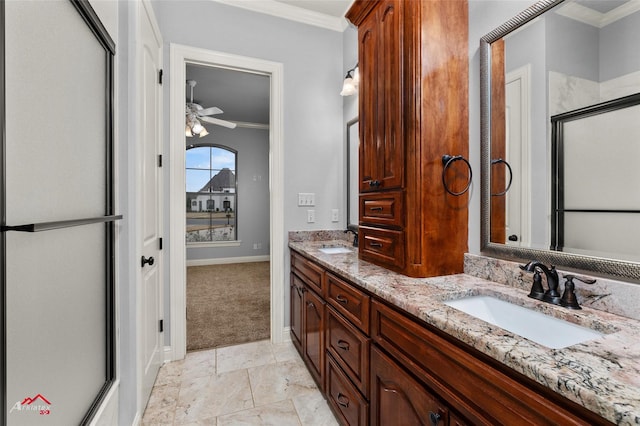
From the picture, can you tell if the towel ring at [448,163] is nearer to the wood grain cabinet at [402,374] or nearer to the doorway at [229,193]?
the wood grain cabinet at [402,374]

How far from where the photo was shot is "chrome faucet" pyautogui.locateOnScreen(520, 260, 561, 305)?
3.32ft

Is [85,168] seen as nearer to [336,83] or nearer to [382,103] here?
[382,103]

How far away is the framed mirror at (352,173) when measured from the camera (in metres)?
A: 2.58

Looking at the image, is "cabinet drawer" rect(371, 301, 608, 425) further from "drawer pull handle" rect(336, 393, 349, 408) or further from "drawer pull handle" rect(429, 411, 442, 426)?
"drawer pull handle" rect(336, 393, 349, 408)

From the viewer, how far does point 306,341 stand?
212 cm

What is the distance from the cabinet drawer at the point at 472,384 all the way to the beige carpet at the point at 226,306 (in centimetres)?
201

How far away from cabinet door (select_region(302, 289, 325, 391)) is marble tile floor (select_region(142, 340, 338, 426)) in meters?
0.14

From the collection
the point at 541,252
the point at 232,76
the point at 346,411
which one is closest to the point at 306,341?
the point at 346,411

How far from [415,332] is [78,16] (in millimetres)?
1597

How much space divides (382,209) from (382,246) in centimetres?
20

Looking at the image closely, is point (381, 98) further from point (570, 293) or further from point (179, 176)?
point (179, 176)

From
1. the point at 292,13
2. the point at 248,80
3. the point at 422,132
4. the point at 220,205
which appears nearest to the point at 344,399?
the point at 422,132

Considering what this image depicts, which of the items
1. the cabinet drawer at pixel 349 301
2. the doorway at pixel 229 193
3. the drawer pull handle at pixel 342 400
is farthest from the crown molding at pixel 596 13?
the doorway at pixel 229 193

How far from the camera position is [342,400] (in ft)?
4.98
